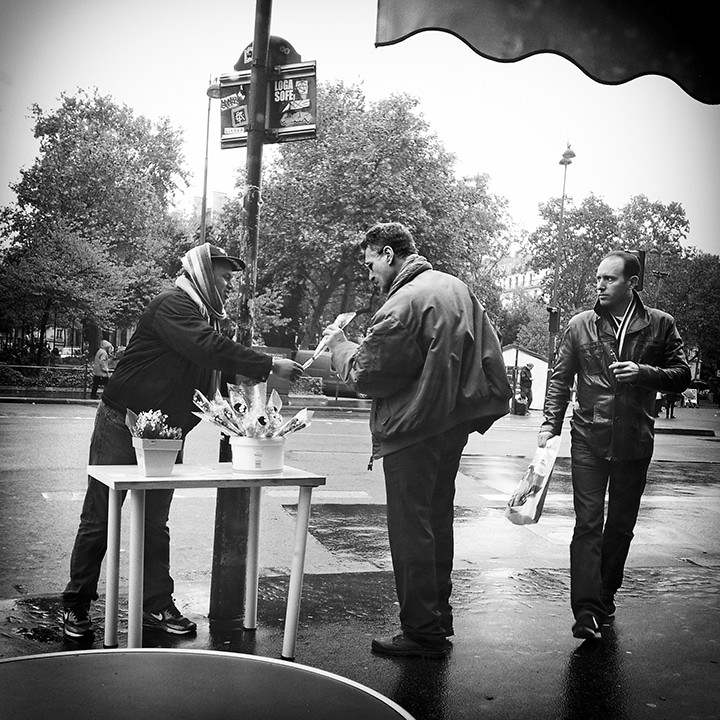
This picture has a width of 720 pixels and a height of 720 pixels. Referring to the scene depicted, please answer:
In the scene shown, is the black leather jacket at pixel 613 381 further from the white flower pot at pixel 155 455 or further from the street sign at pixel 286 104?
the white flower pot at pixel 155 455

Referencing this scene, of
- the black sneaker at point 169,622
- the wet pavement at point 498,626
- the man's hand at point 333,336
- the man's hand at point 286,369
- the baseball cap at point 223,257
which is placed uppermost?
the baseball cap at point 223,257

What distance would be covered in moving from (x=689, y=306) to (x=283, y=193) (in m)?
14.3

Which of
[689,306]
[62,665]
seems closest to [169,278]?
[689,306]

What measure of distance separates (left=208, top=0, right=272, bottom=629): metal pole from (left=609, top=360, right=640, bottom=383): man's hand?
1999 millimetres

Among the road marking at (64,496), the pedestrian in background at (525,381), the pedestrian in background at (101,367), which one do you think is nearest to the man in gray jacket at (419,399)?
the road marking at (64,496)

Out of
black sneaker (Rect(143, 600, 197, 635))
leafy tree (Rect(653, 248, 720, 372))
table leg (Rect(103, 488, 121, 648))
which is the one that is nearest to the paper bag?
black sneaker (Rect(143, 600, 197, 635))

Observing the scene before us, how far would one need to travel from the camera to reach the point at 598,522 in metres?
4.42

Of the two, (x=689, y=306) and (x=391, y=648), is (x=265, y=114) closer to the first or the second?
(x=391, y=648)

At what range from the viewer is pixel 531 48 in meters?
3.47

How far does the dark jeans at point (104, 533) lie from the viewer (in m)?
4.07

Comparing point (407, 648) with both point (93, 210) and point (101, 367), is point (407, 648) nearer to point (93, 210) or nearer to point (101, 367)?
point (93, 210)

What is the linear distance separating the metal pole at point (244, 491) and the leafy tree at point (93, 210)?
30.3 ft

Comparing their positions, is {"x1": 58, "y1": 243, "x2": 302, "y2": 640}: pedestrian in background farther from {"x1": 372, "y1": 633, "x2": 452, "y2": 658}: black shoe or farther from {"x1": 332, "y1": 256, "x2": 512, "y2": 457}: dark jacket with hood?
{"x1": 372, "y1": 633, "x2": 452, "y2": 658}: black shoe

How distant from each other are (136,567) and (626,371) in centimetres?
264
